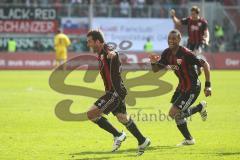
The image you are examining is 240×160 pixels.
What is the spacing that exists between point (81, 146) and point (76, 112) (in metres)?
6.47

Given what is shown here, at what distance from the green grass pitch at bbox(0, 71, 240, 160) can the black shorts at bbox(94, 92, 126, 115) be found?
757mm

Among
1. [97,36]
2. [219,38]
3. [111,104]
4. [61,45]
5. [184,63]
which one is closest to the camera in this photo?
[97,36]

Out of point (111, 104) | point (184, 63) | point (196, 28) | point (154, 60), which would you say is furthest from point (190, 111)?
point (196, 28)

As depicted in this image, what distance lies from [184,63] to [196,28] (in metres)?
9.68

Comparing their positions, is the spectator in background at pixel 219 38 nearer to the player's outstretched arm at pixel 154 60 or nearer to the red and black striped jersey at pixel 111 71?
the player's outstretched arm at pixel 154 60

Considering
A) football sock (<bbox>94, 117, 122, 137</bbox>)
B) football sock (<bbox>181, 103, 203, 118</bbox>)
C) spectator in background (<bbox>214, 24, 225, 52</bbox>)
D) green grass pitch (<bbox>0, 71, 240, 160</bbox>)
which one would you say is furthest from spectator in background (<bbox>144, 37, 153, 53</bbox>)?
football sock (<bbox>94, 117, 122, 137</bbox>)

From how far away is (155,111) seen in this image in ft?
62.2

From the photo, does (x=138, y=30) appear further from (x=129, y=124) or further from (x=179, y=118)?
(x=129, y=124)

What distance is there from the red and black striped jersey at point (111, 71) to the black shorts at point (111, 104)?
0.28ft

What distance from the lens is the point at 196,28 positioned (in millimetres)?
21844

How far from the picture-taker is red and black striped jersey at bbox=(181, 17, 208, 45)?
71.3 ft

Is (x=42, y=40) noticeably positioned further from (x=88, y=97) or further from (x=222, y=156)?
(x=222, y=156)

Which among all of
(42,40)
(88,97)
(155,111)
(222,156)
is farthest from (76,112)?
(42,40)

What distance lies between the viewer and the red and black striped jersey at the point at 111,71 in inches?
437
